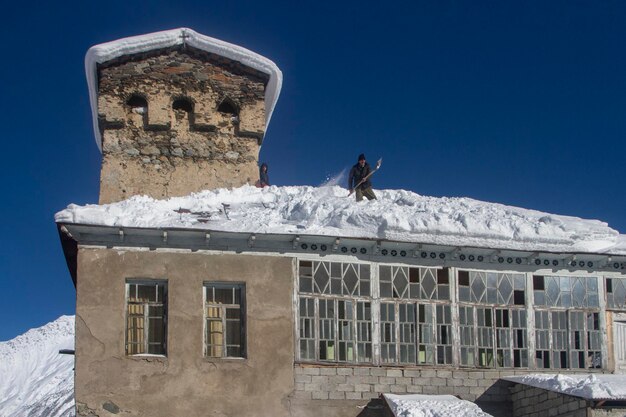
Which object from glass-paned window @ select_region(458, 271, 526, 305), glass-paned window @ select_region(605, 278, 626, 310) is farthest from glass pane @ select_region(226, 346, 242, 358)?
glass-paned window @ select_region(605, 278, 626, 310)

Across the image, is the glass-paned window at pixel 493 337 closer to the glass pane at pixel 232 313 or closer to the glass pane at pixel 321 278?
the glass pane at pixel 321 278

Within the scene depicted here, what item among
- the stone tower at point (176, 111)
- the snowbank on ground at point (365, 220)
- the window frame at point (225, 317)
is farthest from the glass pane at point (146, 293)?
the stone tower at point (176, 111)

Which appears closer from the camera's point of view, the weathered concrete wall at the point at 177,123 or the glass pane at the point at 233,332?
the glass pane at the point at 233,332

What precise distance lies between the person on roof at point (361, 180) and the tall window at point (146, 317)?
5.95 metres

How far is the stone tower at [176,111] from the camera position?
26.4 meters

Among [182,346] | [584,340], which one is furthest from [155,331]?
[584,340]

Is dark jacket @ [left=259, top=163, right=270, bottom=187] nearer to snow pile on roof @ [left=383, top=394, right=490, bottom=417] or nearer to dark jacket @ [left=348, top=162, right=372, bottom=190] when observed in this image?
dark jacket @ [left=348, top=162, right=372, bottom=190]

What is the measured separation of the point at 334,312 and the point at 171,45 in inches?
360

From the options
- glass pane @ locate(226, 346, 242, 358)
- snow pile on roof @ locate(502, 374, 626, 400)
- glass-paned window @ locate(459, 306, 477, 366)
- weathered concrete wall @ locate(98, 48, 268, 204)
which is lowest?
snow pile on roof @ locate(502, 374, 626, 400)

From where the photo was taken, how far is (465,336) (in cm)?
2272

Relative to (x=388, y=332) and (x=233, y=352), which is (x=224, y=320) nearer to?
(x=233, y=352)

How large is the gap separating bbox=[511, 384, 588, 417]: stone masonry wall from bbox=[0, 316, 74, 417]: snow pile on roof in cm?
11817

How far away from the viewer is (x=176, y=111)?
1065 inches

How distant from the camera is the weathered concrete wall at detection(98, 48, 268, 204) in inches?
1038
